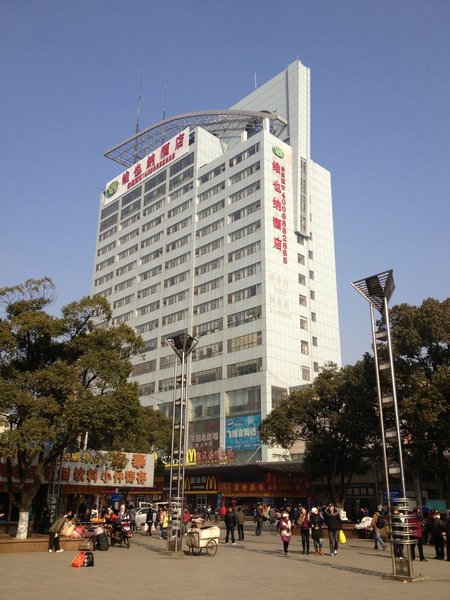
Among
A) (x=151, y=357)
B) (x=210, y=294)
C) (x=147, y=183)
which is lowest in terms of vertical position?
(x=151, y=357)

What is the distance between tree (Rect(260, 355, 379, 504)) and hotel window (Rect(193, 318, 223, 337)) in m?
26.9

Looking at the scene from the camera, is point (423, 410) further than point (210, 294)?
No

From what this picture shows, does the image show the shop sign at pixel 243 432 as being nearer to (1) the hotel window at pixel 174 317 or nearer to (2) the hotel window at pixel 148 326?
(1) the hotel window at pixel 174 317

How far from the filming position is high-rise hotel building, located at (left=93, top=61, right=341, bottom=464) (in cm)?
6209

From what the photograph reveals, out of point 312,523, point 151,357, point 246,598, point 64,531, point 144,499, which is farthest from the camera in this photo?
point 151,357

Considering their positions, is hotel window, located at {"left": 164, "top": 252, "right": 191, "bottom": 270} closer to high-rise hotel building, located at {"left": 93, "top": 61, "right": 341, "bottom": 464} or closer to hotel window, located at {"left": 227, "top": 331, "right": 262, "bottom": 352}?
high-rise hotel building, located at {"left": 93, "top": 61, "right": 341, "bottom": 464}

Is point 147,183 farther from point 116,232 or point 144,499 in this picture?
point 144,499

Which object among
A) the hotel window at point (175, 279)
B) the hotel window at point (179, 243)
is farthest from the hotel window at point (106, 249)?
the hotel window at point (175, 279)

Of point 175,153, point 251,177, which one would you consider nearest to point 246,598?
point 251,177

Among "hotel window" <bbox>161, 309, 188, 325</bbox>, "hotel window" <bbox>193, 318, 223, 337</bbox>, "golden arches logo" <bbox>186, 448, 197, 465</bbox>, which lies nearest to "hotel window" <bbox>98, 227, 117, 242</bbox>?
"hotel window" <bbox>161, 309, 188, 325</bbox>

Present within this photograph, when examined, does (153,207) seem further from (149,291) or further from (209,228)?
(209,228)

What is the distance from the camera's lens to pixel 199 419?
215 feet

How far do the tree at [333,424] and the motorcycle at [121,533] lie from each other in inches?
666

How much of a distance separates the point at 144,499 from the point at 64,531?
44204 millimetres
